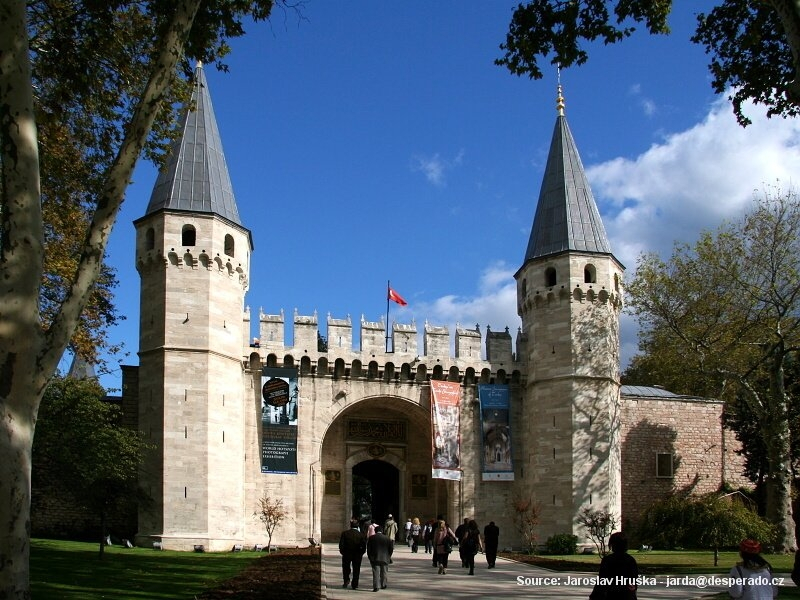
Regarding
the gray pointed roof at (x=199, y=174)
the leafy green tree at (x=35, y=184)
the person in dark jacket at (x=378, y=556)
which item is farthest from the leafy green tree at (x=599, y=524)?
the leafy green tree at (x=35, y=184)

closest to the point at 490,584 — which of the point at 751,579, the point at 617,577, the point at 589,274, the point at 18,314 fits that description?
the point at 751,579

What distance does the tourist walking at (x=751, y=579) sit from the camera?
7723 millimetres

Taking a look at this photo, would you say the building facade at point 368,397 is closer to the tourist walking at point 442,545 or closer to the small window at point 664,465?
the small window at point 664,465

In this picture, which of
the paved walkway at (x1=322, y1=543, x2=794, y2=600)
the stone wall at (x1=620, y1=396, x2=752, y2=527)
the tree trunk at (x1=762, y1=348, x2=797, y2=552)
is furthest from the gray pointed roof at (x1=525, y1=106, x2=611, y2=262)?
the paved walkway at (x1=322, y1=543, x2=794, y2=600)

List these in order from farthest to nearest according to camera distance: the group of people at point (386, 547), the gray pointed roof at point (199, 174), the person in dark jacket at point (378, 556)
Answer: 1. the gray pointed roof at point (199, 174)
2. the group of people at point (386, 547)
3. the person in dark jacket at point (378, 556)

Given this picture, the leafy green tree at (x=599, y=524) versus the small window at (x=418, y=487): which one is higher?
the small window at (x=418, y=487)

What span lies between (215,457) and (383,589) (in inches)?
479

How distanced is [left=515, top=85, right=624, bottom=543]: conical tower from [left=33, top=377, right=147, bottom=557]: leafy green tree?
42.8 feet

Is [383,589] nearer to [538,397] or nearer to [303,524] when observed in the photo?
[303,524]

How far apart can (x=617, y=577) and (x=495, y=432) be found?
24.1 meters

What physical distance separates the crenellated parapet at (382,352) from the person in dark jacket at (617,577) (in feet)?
74.5

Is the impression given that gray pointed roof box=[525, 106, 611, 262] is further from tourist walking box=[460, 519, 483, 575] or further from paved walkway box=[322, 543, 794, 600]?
tourist walking box=[460, 519, 483, 575]

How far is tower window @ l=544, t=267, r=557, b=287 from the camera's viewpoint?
31.6m

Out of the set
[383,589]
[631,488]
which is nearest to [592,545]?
[631,488]
